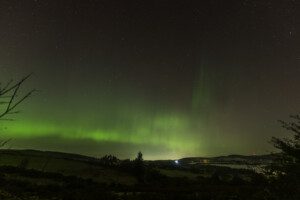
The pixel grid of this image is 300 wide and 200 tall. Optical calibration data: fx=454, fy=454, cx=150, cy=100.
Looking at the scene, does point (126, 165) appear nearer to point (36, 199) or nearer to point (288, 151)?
point (36, 199)

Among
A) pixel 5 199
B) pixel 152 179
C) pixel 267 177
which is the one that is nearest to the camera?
pixel 267 177

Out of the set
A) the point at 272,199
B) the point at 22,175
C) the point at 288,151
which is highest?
the point at 22,175

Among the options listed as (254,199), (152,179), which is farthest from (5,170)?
(254,199)

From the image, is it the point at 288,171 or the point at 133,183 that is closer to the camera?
the point at 288,171

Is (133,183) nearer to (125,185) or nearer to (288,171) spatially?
(125,185)

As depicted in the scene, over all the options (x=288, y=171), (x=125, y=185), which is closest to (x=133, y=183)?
(x=125, y=185)

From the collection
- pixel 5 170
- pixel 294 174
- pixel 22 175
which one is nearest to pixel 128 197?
pixel 22 175

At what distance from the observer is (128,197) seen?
4597 cm

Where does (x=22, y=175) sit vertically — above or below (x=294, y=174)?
above

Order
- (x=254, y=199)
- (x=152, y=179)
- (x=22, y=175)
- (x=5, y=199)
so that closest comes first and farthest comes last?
(x=254, y=199) → (x=5, y=199) → (x=22, y=175) → (x=152, y=179)

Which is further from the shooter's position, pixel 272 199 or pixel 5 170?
pixel 5 170

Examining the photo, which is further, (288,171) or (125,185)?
(125,185)

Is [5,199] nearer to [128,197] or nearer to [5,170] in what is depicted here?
[128,197]

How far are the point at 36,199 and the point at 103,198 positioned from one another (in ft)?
24.0
